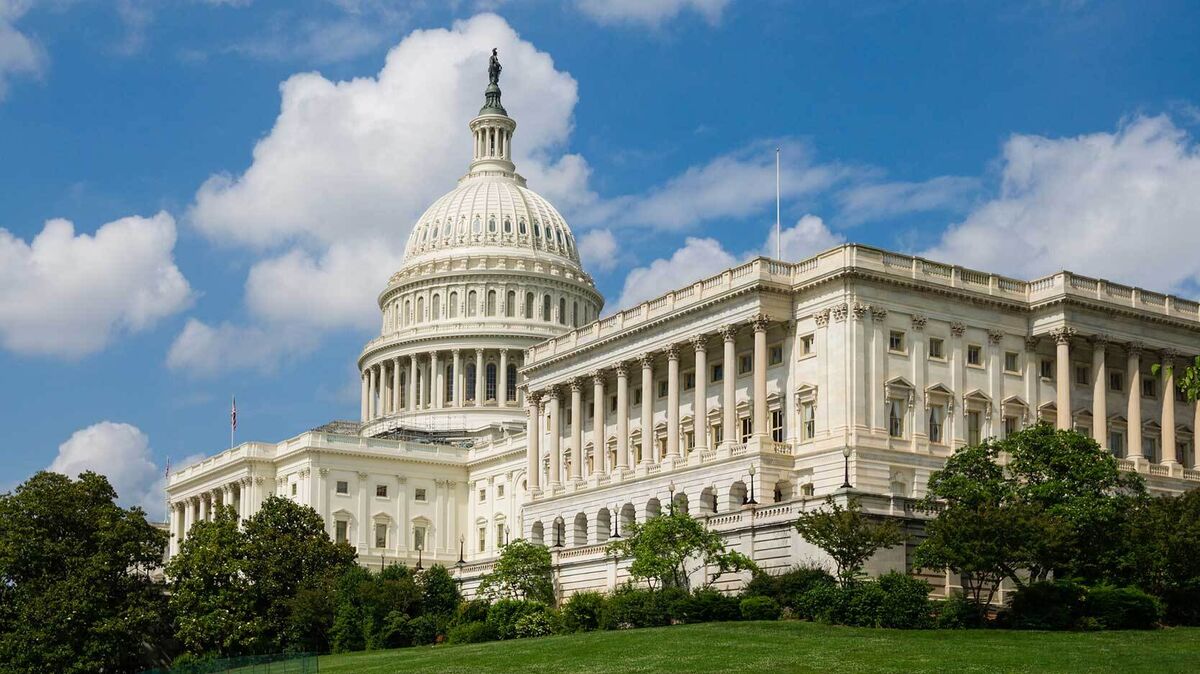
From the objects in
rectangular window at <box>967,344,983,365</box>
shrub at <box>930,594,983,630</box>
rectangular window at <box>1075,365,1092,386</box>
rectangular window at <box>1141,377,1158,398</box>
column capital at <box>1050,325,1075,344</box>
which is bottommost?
shrub at <box>930,594,983,630</box>

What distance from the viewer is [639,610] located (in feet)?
255

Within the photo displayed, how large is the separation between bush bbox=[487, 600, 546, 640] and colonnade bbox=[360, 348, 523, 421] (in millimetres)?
85034

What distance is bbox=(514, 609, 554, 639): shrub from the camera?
83.4 meters

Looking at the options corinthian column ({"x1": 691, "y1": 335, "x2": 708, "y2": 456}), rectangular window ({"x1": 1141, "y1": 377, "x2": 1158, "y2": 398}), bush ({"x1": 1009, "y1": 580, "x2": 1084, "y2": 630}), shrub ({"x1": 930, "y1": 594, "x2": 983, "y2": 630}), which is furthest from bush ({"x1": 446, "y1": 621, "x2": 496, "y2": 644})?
rectangular window ({"x1": 1141, "y1": 377, "x2": 1158, "y2": 398})

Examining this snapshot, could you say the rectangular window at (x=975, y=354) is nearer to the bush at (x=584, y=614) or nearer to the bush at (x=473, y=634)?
the bush at (x=584, y=614)

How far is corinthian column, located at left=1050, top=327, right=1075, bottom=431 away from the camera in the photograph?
101m

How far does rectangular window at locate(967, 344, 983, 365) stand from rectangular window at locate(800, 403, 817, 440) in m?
9.90

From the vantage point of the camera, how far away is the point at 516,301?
177500 millimetres

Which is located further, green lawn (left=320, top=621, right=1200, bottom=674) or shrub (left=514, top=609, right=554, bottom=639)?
shrub (left=514, top=609, right=554, bottom=639)

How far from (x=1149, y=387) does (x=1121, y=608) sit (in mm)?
38474

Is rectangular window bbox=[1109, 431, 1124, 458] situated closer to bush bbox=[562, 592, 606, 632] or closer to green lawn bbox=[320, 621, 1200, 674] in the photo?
green lawn bbox=[320, 621, 1200, 674]

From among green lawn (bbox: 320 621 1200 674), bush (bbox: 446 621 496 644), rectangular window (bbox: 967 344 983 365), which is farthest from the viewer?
rectangular window (bbox: 967 344 983 365)

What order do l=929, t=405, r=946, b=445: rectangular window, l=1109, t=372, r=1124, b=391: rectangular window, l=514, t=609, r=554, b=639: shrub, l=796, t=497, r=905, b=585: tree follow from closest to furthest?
l=796, t=497, r=905, b=585: tree
l=514, t=609, r=554, b=639: shrub
l=929, t=405, r=946, b=445: rectangular window
l=1109, t=372, r=1124, b=391: rectangular window

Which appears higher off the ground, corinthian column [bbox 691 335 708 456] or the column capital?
the column capital
